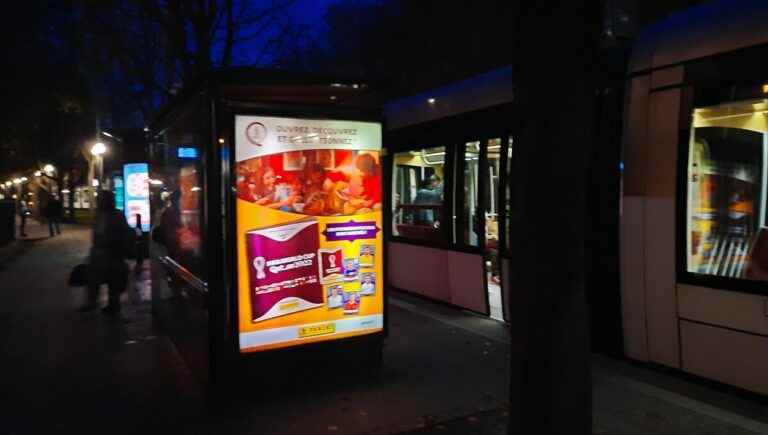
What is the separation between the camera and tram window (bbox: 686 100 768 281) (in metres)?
4.77

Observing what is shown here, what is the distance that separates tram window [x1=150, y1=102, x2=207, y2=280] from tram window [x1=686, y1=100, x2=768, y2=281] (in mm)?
4059

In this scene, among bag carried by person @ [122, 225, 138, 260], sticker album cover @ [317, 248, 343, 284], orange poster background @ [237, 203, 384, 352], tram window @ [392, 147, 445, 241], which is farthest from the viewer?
bag carried by person @ [122, 225, 138, 260]

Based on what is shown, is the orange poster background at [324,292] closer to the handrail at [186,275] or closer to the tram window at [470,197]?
the handrail at [186,275]

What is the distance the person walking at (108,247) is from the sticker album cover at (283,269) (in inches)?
178

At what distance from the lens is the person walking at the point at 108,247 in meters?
8.47

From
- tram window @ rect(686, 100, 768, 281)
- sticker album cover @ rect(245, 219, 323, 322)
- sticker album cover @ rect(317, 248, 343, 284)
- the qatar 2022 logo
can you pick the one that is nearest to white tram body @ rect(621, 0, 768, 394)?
tram window @ rect(686, 100, 768, 281)

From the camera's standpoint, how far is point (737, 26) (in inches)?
185

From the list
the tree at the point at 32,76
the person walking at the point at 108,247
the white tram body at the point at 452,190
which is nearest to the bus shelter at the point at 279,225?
the white tram body at the point at 452,190

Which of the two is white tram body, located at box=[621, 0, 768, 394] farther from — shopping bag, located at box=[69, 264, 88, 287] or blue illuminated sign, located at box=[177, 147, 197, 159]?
shopping bag, located at box=[69, 264, 88, 287]

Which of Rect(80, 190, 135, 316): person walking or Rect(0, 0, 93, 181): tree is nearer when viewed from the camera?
Rect(80, 190, 135, 316): person walking

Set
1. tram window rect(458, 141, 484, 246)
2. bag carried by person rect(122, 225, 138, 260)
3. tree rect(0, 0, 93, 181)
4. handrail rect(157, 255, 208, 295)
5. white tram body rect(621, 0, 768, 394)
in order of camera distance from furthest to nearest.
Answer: tree rect(0, 0, 93, 181) < bag carried by person rect(122, 225, 138, 260) < tram window rect(458, 141, 484, 246) < handrail rect(157, 255, 208, 295) < white tram body rect(621, 0, 768, 394)

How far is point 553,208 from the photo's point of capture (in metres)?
3.03

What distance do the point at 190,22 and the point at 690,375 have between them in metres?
13.7

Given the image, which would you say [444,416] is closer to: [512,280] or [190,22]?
[512,280]
